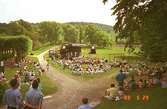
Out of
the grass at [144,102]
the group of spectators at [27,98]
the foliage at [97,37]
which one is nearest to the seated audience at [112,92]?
the grass at [144,102]

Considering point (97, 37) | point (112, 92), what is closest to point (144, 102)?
point (112, 92)

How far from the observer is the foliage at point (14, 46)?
74.9 metres

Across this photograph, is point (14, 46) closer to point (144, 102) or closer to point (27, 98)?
point (144, 102)

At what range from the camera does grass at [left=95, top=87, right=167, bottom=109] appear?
2658cm

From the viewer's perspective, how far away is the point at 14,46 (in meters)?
75.2

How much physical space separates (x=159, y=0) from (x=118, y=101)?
8938 mm

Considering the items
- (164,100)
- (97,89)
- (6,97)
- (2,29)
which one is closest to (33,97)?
(6,97)

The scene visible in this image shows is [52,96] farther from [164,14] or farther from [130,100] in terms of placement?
[164,14]

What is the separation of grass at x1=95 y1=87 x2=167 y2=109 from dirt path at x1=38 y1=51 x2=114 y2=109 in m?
2.35

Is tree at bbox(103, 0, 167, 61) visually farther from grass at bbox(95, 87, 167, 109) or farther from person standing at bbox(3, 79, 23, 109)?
person standing at bbox(3, 79, 23, 109)

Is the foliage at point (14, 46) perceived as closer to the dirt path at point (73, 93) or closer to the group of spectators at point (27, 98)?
the dirt path at point (73, 93)

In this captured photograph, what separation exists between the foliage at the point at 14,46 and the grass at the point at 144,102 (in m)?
45.7

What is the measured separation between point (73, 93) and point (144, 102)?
9.57 metres
